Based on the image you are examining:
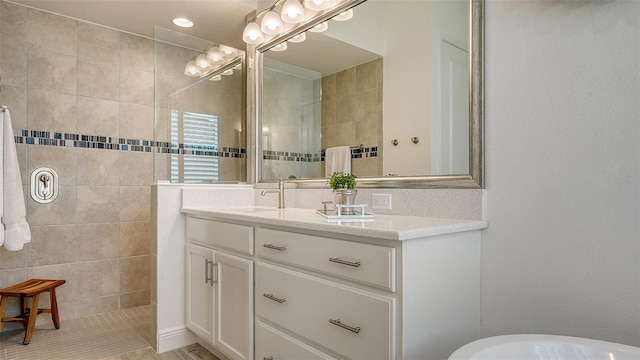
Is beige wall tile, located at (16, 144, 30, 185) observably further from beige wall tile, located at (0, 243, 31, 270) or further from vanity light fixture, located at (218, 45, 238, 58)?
vanity light fixture, located at (218, 45, 238, 58)

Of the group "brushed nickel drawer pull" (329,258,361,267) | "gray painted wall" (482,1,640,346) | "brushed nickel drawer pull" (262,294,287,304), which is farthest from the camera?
"brushed nickel drawer pull" (262,294,287,304)

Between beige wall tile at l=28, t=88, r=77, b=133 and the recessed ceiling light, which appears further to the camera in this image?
the recessed ceiling light

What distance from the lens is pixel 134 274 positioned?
10.8 feet

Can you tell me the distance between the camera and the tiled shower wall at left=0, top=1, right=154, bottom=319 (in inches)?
111

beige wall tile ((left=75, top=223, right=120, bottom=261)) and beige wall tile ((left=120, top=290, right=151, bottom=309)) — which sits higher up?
beige wall tile ((left=75, top=223, right=120, bottom=261))

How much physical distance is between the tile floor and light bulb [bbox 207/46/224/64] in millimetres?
2024

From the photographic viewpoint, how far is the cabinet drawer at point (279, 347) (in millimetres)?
1512

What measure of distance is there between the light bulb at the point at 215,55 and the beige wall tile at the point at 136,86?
0.85 metres

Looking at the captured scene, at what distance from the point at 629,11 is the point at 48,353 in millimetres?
3293

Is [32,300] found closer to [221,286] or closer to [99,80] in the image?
[221,286]

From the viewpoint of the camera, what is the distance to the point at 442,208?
1667 mm

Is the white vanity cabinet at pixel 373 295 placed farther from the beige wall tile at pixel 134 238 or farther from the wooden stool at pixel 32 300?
the beige wall tile at pixel 134 238

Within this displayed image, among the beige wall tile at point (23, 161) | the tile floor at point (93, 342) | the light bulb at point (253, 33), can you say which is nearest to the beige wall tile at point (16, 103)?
the beige wall tile at point (23, 161)

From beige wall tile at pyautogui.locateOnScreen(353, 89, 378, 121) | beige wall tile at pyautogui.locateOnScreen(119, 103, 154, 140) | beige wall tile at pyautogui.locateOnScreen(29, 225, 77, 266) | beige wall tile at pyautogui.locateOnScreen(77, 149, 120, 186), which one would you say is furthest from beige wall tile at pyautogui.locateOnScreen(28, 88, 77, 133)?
beige wall tile at pyautogui.locateOnScreen(353, 89, 378, 121)
